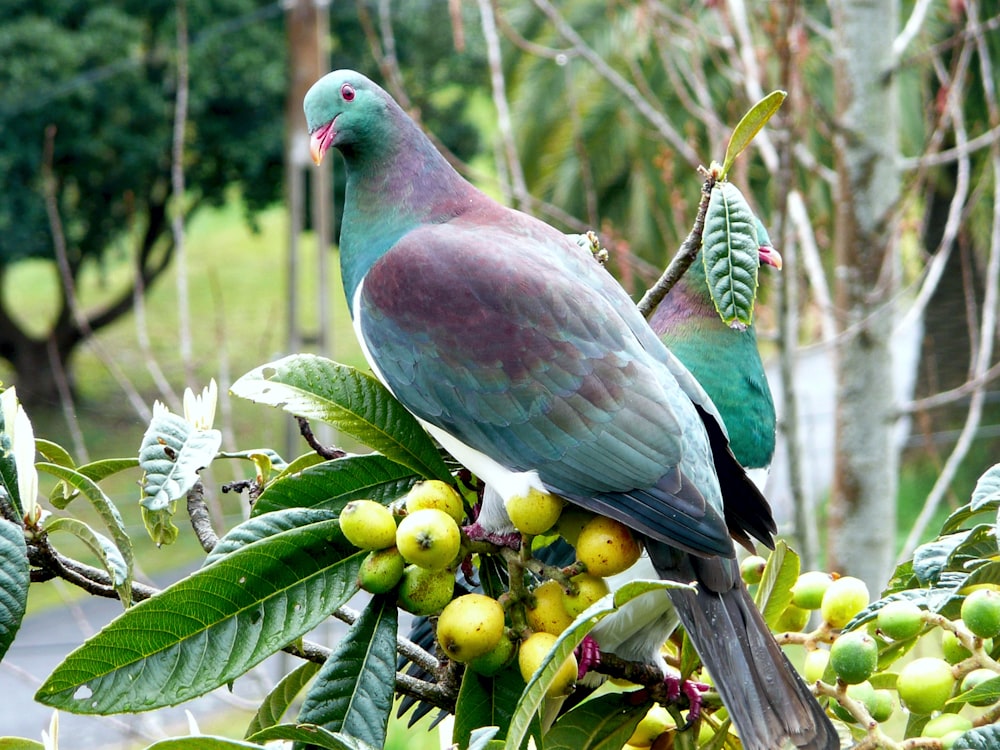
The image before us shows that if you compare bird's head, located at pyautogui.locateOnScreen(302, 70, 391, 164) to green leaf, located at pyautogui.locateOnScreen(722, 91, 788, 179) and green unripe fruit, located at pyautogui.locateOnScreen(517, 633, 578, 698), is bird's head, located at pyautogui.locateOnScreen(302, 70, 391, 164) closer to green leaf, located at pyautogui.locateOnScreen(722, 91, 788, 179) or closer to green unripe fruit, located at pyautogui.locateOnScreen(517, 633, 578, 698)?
green leaf, located at pyautogui.locateOnScreen(722, 91, 788, 179)

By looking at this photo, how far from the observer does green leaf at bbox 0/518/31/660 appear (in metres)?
0.84

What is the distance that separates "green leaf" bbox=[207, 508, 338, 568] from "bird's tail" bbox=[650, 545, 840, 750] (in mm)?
369

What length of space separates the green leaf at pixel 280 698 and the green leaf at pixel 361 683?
0.57ft

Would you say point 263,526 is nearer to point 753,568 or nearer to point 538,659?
point 538,659

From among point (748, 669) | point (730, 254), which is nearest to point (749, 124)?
point (730, 254)

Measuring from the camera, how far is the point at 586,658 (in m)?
1.10

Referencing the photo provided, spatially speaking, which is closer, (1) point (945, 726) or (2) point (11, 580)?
(2) point (11, 580)

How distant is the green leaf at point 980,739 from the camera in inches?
34.4

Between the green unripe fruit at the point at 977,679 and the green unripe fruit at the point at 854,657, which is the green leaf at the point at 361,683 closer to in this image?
the green unripe fruit at the point at 854,657

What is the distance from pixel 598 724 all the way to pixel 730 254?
0.46 meters

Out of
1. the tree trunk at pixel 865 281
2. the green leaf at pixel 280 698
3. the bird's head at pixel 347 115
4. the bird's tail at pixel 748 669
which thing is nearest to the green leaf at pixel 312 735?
the green leaf at pixel 280 698

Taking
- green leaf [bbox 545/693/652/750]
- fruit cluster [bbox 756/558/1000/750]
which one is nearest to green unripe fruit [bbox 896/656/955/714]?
fruit cluster [bbox 756/558/1000/750]

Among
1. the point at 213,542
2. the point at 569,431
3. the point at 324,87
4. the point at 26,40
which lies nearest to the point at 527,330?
the point at 569,431

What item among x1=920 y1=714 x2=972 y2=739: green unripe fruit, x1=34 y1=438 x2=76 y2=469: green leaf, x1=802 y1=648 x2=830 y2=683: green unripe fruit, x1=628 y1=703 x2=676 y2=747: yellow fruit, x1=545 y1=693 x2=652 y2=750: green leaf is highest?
x1=34 y1=438 x2=76 y2=469: green leaf
